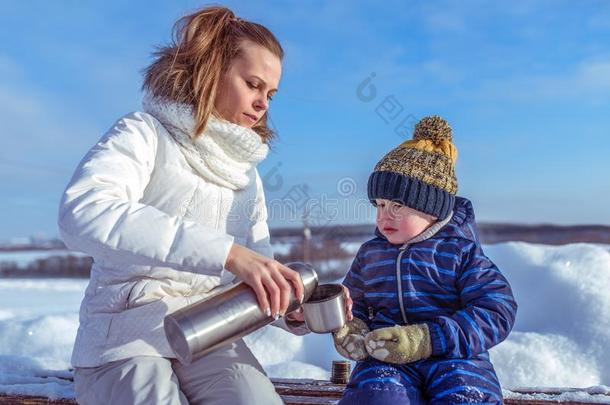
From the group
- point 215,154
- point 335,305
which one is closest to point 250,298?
point 335,305

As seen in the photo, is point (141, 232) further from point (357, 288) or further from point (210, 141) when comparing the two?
point (357, 288)

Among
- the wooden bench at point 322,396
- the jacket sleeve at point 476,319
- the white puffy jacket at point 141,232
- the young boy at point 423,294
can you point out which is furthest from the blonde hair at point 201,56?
the wooden bench at point 322,396

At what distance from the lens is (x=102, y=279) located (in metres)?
1.77

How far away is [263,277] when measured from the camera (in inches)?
58.4

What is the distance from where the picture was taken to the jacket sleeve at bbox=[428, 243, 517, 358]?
173 cm

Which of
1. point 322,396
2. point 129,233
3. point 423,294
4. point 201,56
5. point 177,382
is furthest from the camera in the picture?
point 322,396

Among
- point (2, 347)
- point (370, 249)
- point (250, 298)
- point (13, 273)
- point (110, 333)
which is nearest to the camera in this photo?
point (250, 298)

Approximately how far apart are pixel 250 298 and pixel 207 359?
37 cm

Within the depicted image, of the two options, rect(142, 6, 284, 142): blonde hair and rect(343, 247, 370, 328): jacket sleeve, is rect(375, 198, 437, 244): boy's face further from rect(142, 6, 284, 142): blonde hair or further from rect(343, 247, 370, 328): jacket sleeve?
rect(142, 6, 284, 142): blonde hair

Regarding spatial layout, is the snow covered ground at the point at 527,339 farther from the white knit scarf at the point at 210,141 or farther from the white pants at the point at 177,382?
the white knit scarf at the point at 210,141

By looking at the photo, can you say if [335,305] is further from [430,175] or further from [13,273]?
[13,273]

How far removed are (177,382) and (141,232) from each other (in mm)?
482

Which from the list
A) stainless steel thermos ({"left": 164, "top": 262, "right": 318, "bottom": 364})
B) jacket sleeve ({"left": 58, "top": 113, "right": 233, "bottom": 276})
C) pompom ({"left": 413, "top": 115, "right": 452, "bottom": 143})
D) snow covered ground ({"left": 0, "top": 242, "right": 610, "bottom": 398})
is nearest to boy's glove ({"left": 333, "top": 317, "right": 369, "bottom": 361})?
stainless steel thermos ({"left": 164, "top": 262, "right": 318, "bottom": 364})

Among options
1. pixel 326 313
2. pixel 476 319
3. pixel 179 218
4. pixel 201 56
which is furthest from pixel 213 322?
pixel 201 56
